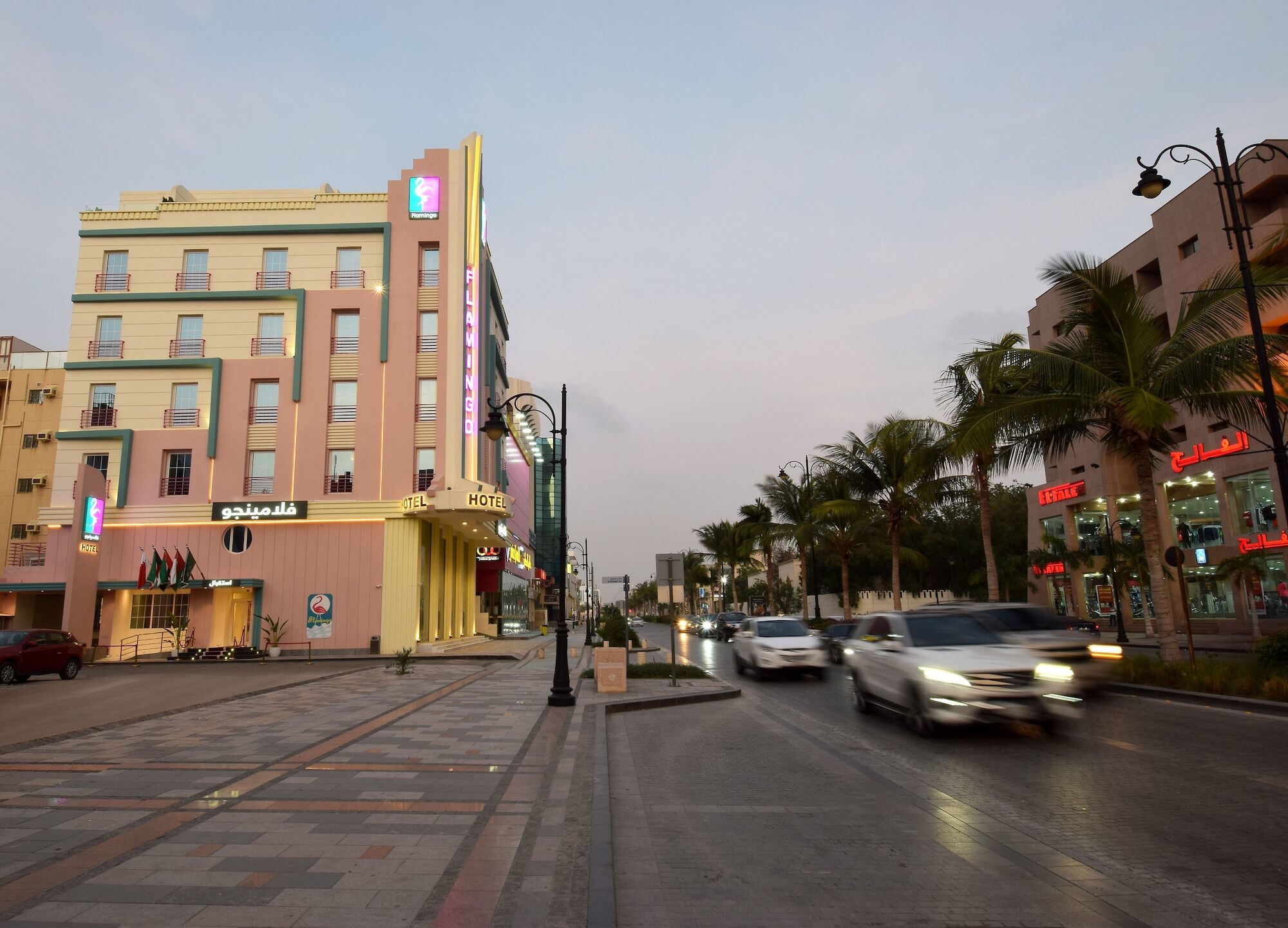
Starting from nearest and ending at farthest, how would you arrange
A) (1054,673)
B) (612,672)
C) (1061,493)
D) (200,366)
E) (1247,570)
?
1. (1054,673)
2. (612,672)
3. (1247,570)
4. (200,366)
5. (1061,493)

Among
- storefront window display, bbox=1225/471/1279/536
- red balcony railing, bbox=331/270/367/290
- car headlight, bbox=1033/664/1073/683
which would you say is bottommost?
car headlight, bbox=1033/664/1073/683

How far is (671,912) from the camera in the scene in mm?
4621

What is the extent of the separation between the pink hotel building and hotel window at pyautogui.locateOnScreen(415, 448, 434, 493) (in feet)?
0.30

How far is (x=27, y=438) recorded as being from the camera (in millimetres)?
45406

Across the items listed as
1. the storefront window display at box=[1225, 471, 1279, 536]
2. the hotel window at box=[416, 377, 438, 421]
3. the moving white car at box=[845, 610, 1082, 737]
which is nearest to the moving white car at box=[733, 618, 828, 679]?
the moving white car at box=[845, 610, 1082, 737]

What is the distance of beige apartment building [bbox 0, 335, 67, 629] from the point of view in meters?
44.4

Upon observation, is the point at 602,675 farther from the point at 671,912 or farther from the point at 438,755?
the point at 671,912

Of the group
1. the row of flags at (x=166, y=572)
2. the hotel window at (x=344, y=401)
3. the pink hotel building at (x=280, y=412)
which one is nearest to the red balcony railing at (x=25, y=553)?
the pink hotel building at (x=280, y=412)

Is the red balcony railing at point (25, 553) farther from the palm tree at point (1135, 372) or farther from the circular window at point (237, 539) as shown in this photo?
the palm tree at point (1135, 372)

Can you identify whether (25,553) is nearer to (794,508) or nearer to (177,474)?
(177,474)

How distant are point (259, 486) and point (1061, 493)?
3989cm

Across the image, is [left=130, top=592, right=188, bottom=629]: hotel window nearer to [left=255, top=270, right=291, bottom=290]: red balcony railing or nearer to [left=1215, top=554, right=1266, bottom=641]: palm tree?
[left=255, top=270, right=291, bottom=290]: red balcony railing

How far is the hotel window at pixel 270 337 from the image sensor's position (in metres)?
32.9

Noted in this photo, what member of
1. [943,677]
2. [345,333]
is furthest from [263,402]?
[943,677]
